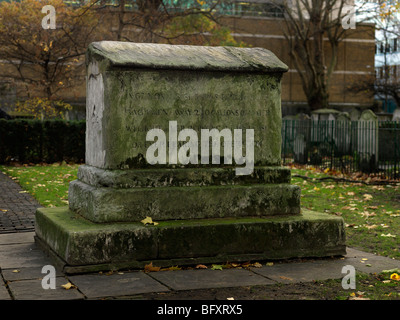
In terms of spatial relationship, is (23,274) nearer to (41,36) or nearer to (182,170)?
(182,170)

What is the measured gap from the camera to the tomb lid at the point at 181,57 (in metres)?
6.29

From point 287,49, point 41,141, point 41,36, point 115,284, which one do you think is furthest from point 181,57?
point 287,49

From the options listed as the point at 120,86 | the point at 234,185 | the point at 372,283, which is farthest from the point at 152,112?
the point at 372,283

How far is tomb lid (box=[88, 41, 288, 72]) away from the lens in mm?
6293

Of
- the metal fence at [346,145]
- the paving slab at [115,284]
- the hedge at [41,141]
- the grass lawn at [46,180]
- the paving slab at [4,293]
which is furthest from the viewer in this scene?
the hedge at [41,141]

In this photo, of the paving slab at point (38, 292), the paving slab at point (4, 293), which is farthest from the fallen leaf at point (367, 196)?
the paving slab at point (4, 293)

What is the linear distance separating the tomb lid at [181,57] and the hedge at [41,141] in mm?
14070

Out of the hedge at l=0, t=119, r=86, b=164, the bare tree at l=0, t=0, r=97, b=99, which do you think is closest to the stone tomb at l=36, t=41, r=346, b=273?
the hedge at l=0, t=119, r=86, b=164

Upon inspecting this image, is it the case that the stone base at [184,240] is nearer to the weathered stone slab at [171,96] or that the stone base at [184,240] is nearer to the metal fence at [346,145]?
the weathered stone slab at [171,96]

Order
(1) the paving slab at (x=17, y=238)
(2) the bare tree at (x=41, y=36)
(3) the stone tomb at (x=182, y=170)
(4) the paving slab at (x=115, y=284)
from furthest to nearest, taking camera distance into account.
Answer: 1. (2) the bare tree at (x=41, y=36)
2. (1) the paving slab at (x=17, y=238)
3. (3) the stone tomb at (x=182, y=170)
4. (4) the paving slab at (x=115, y=284)

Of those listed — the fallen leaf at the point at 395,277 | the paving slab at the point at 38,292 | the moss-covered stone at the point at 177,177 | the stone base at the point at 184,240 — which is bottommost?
the fallen leaf at the point at 395,277

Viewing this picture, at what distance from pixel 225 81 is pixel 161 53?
0.80 metres

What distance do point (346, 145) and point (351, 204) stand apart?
8.65 m
